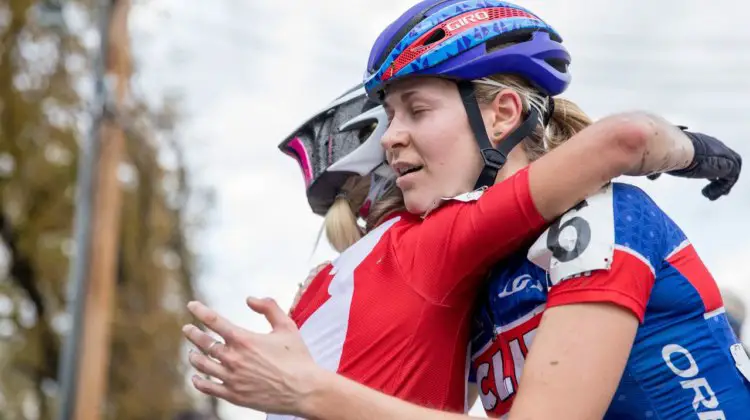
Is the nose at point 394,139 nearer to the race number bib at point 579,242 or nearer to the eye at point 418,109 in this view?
the eye at point 418,109

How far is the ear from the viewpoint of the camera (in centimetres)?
323

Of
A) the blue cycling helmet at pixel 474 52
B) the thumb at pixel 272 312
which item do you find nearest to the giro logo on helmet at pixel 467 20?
the blue cycling helmet at pixel 474 52

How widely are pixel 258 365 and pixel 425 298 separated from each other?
553 mm

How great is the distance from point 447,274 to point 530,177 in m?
0.33

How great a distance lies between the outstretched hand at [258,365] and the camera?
2.47 meters

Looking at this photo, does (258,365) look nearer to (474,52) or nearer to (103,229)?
(474,52)

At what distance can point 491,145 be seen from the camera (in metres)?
3.18

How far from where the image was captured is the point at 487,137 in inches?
125

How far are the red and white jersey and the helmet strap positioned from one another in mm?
232

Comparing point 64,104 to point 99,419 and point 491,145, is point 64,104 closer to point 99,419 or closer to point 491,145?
point 99,419

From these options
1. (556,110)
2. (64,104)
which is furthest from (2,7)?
(556,110)

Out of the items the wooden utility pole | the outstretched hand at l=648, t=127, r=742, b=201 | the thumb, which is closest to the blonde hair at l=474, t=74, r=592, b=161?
the outstretched hand at l=648, t=127, r=742, b=201

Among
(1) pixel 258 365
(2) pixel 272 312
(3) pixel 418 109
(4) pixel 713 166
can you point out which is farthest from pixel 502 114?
(1) pixel 258 365

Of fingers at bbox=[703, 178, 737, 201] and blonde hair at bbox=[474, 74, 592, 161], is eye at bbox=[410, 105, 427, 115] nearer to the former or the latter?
blonde hair at bbox=[474, 74, 592, 161]
